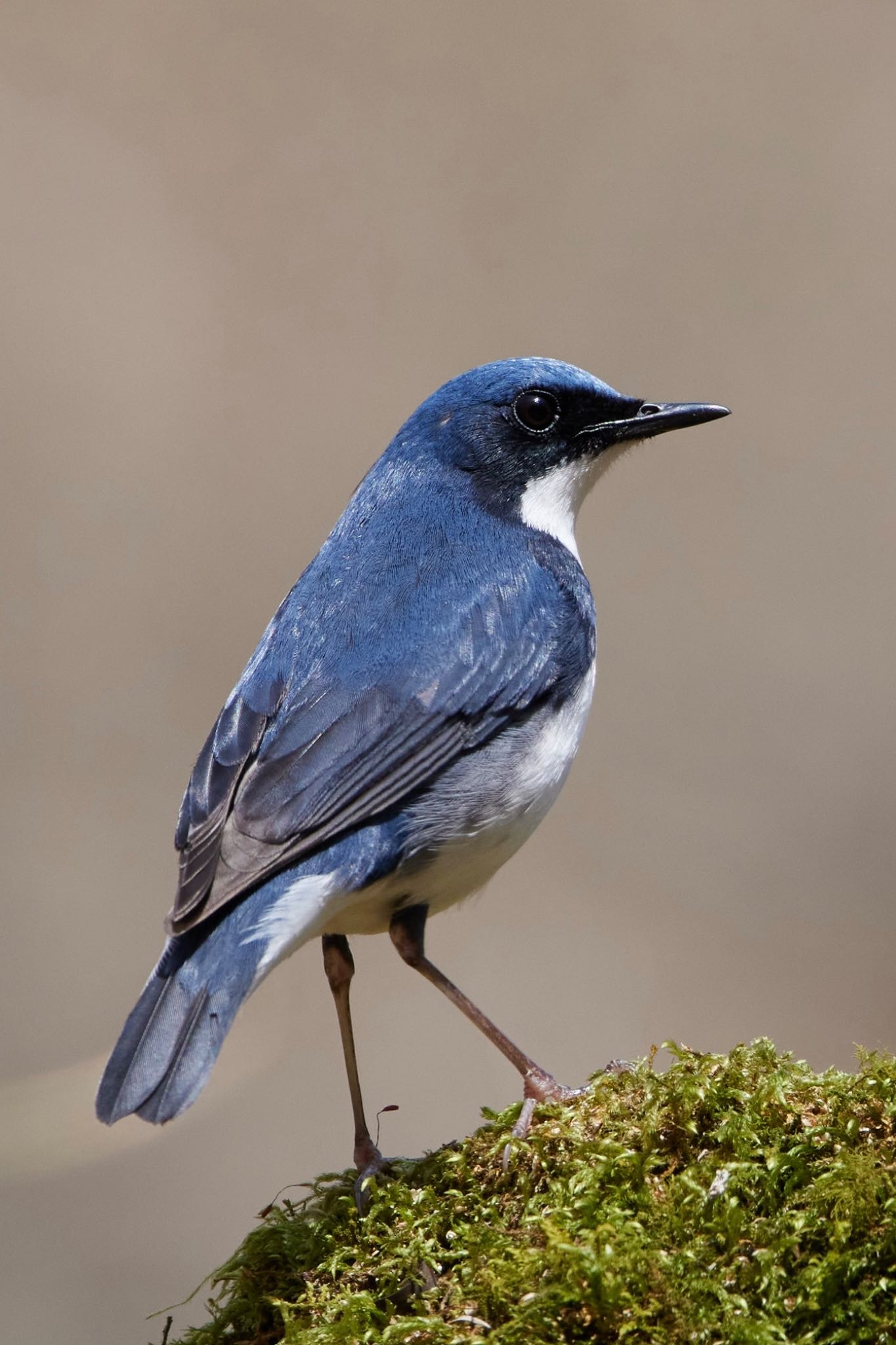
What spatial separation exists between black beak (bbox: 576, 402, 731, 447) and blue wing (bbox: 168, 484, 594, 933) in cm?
53

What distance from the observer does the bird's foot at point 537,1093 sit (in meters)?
3.28

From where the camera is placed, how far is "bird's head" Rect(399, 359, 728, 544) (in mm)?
4824

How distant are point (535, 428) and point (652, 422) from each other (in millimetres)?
403

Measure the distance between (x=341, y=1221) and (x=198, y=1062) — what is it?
1.73 feet

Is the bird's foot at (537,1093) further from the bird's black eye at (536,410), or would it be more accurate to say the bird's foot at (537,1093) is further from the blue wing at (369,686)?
the bird's black eye at (536,410)

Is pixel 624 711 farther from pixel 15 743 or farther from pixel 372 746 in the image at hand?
pixel 372 746

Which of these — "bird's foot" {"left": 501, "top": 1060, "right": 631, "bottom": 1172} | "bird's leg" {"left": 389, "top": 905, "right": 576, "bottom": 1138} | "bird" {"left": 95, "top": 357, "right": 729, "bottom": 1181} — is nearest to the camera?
"bird's foot" {"left": 501, "top": 1060, "right": 631, "bottom": 1172}

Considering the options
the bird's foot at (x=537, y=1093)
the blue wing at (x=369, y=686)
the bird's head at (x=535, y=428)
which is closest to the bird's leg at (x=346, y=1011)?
the bird's foot at (x=537, y=1093)

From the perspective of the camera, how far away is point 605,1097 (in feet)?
10.9

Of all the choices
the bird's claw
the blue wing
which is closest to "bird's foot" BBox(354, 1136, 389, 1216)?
the bird's claw

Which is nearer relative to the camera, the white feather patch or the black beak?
the white feather patch

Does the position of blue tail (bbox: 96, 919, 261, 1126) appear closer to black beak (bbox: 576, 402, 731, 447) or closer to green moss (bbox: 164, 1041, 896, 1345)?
green moss (bbox: 164, 1041, 896, 1345)

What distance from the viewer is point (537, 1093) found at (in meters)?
3.79

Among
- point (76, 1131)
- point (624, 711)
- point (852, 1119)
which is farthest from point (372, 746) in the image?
point (624, 711)
